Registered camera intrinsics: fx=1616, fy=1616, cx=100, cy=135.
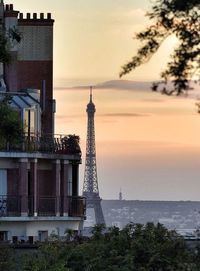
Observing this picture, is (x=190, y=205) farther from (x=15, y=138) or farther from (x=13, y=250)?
(x=15, y=138)

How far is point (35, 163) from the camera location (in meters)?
84.7

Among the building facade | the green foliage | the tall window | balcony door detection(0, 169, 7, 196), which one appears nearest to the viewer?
the green foliage

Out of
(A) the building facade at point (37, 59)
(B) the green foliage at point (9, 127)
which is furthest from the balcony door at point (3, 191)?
(B) the green foliage at point (9, 127)

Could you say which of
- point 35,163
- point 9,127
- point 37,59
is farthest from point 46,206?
point 9,127

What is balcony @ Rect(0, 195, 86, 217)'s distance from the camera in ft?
272

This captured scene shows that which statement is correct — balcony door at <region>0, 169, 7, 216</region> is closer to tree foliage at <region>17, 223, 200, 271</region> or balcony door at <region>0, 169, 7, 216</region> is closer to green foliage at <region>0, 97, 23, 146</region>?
tree foliage at <region>17, 223, 200, 271</region>

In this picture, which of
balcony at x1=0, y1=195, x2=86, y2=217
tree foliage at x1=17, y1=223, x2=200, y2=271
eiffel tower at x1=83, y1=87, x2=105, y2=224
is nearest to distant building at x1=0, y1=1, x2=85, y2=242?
balcony at x1=0, y1=195, x2=86, y2=217

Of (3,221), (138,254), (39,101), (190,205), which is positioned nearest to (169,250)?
(138,254)

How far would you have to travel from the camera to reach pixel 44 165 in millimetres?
86750

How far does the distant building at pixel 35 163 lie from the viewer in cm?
8306

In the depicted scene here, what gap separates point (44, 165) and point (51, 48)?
28.6 feet

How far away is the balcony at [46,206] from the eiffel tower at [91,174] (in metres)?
65.4

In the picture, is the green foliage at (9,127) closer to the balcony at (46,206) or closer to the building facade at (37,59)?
the balcony at (46,206)

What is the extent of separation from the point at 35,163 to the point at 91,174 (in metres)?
85.4
